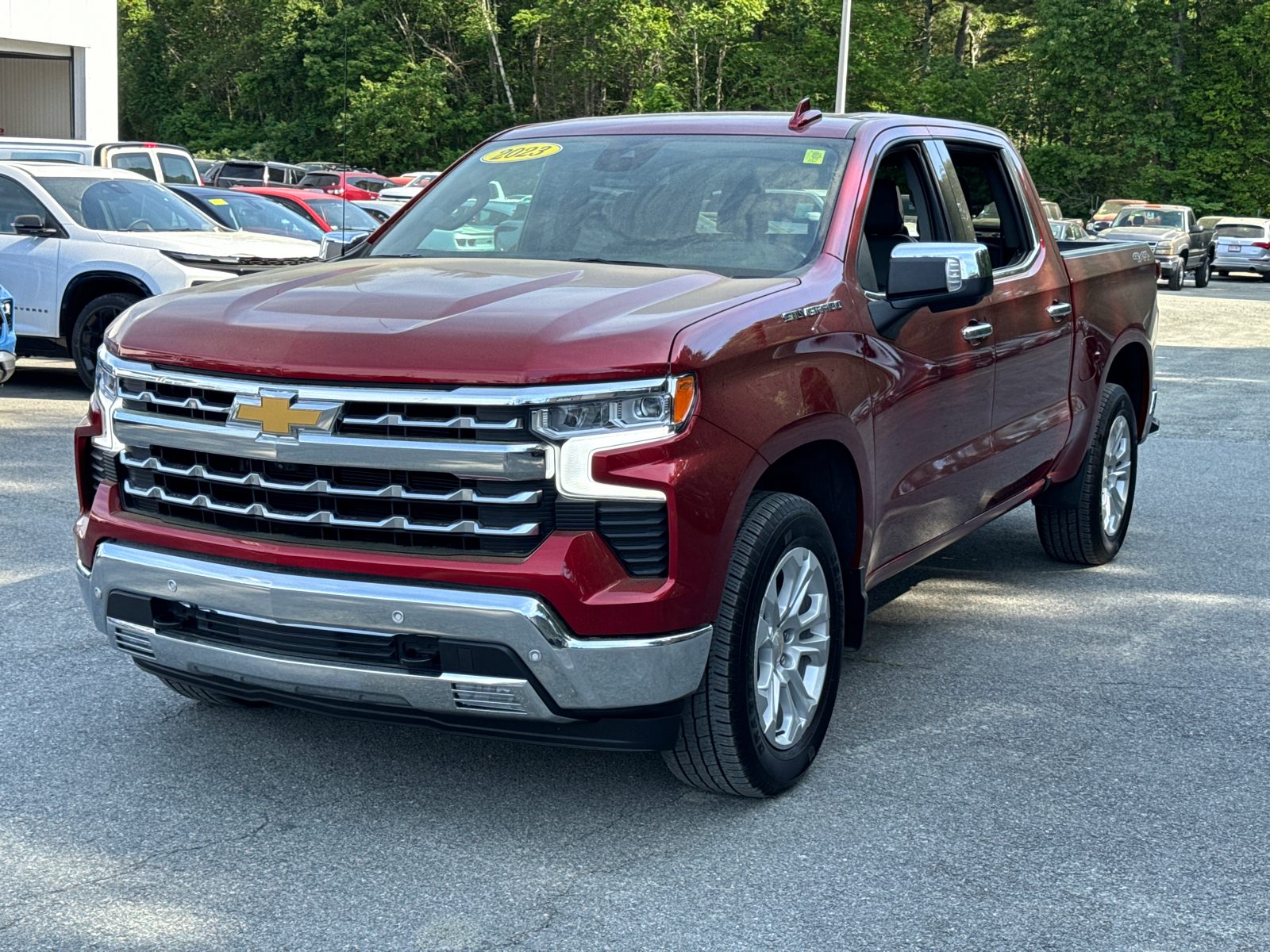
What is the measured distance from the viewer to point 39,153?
55.3 feet

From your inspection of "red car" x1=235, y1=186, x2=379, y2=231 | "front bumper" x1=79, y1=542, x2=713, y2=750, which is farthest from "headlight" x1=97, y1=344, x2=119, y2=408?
"red car" x1=235, y1=186, x2=379, y2=231

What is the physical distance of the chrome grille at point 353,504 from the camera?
3520 mm

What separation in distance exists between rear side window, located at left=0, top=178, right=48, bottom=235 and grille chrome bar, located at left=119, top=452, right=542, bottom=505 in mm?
9782

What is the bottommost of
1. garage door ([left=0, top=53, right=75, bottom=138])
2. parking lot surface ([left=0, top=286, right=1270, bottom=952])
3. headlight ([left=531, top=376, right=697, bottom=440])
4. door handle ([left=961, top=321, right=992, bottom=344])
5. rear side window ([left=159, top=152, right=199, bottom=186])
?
parking lot surface ([left=0, top=286, right=1270, bottom=952])

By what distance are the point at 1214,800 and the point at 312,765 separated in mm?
2602

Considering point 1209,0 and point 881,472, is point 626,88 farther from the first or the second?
point 881,472

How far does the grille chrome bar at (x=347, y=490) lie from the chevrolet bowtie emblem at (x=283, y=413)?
13cm

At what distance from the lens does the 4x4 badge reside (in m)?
4.08

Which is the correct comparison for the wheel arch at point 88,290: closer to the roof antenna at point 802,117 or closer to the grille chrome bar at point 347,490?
the roof antenna at point 802,117

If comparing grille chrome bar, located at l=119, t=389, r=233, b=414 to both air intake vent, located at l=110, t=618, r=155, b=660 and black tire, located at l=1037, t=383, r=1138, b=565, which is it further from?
black tire, located at l=1037, t=383, r=1138, b=565

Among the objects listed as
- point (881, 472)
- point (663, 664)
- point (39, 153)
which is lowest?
point (663, 664)

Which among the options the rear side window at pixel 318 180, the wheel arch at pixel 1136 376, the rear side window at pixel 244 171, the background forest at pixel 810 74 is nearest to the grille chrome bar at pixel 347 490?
the wheel arch at pixel 1136 376

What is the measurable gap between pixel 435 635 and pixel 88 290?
9782mm

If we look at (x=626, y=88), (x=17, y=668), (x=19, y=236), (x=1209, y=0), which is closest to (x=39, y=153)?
(x=19, y=236)
